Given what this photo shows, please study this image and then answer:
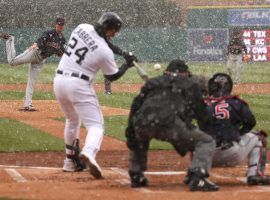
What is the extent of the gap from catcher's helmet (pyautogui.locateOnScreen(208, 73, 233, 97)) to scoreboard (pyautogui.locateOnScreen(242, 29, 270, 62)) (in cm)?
3720

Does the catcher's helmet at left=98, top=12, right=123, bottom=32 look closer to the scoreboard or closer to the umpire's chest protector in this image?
the umpire's chest protector

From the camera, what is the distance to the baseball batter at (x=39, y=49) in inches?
687

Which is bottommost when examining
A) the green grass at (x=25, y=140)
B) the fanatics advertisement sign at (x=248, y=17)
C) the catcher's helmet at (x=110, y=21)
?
the green grass at (x=25, y=140)

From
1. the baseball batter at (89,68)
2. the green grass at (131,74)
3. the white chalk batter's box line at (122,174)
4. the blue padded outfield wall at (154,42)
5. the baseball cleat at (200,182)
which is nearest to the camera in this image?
the baseball cleat at (200,182)

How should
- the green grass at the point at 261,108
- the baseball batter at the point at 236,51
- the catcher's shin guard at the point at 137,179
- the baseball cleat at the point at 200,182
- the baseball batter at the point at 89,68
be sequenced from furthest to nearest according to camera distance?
the baseball batter at the point at 236,51, the green grass at the point at 261,108, the baseball batter at the point at 89,68, the catcher's shin guard at the point at 137,179, the baseball cleat at the point at 200,182

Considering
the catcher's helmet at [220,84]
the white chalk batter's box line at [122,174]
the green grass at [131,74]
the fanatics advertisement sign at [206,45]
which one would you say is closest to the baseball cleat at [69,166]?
the white chalk batter's box line at [122,174]

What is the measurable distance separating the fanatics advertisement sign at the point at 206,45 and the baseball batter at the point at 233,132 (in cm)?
3755

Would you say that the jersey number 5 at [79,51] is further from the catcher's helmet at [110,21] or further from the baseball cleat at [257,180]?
the baseball cleat at [257,180]

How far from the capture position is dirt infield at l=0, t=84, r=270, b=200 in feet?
27.2

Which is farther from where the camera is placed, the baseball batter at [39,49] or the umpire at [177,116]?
the baseball batter at [39,49]

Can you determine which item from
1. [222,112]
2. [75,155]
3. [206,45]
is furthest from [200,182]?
[206,45]

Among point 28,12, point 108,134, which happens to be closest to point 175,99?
point 108,134

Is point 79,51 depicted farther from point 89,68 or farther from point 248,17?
point 248,17

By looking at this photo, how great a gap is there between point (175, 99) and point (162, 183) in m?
1.24
